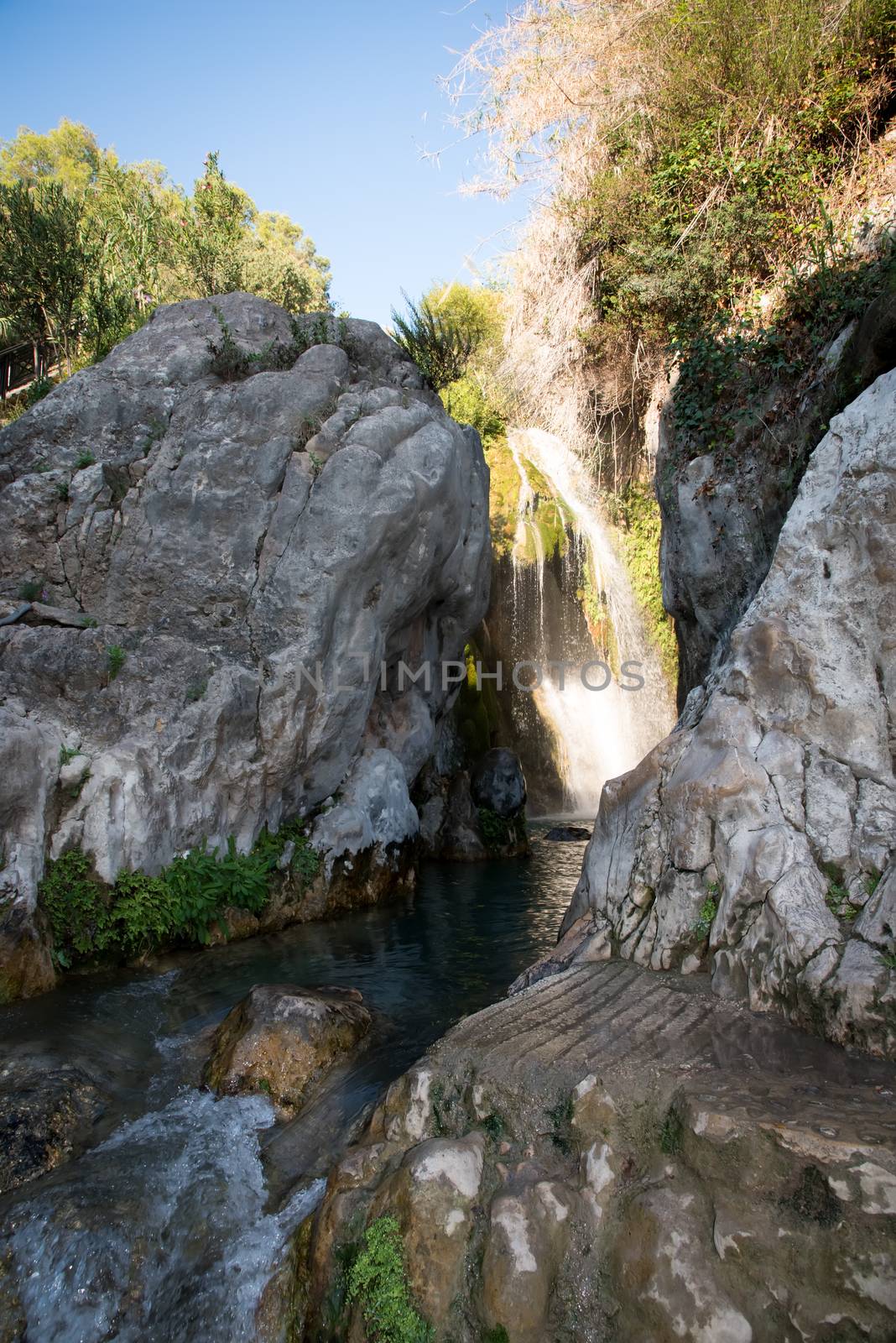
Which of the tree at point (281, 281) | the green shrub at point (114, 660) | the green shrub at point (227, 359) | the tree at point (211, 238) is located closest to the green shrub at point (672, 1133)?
the green shrub at point (114, 660)

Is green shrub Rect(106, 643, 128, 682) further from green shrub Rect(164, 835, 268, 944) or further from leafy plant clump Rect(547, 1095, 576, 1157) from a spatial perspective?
leafy plant clump Rect(547, 1095, 576, 1157)

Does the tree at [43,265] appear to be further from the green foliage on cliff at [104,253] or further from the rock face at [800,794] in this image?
the rock face at [800,794]

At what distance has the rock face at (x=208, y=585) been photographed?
8.45 metres

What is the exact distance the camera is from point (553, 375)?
13594mm

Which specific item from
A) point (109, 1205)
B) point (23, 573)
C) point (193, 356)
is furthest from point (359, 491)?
point (109, 1205)

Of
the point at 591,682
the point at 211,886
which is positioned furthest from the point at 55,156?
the point at 211,886

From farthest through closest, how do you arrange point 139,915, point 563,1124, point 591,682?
1. point 591,682
2. point 139,915
3. point 563,1124

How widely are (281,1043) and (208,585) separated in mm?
5934

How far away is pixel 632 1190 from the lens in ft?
11.1

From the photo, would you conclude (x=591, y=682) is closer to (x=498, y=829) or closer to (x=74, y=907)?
(x=498, y=829)

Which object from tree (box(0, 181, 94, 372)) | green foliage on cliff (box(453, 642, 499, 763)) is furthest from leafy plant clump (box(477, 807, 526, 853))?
tree (box(0, 181, 94, 372))

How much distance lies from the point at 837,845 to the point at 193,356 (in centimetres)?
1026

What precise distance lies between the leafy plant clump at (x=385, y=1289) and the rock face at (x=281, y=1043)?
6.01 feet

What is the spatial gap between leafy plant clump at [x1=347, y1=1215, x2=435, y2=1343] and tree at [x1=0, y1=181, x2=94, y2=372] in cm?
1810
